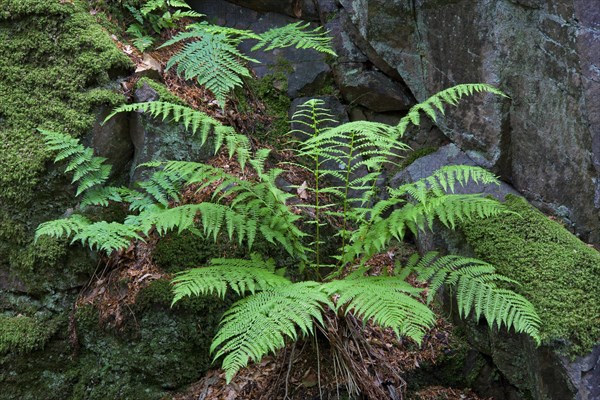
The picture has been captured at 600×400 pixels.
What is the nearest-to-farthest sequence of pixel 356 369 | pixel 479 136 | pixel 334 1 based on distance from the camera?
pixel 356 369 < pixel 479 136 < pixel 334 1

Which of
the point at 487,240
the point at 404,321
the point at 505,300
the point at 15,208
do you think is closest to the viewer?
the point at 404,321

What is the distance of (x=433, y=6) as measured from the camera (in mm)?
4363

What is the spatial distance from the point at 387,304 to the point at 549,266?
1.23m

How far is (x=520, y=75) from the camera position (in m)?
4.02

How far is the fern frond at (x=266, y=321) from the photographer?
7.94 feet

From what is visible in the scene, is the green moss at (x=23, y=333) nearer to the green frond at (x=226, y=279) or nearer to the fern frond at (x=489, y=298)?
the green frond at (x=226, y=279)

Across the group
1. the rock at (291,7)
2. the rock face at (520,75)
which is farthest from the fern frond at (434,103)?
the rock at (291,7)

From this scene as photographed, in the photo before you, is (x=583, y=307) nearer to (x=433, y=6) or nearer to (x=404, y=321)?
(x=404, y=321)

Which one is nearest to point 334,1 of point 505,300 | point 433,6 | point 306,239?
point 433,6

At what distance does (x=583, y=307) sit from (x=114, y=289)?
274cm

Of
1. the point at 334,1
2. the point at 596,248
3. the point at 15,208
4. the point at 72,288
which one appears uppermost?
the point at 334,1

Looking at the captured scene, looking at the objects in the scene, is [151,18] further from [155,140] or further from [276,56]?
[155,140]

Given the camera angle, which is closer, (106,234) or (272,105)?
(106,234)

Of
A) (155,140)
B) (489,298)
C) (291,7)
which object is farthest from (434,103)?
(291,7)
